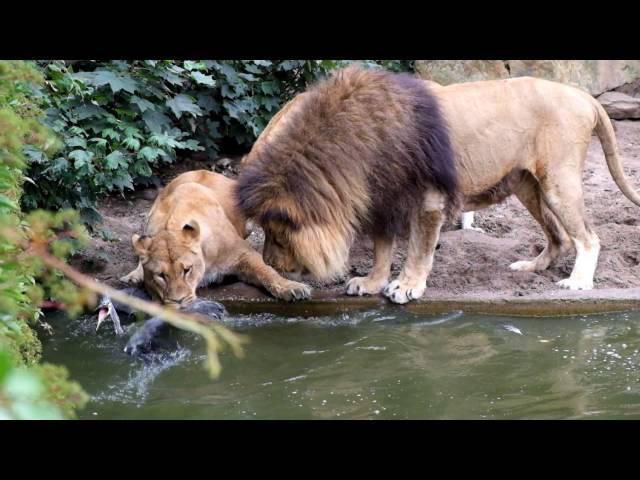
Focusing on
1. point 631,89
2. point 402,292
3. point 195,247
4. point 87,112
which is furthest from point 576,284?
point 631,89

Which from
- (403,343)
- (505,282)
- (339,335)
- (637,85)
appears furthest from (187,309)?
(637,85)

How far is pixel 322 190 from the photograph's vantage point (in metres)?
6.14

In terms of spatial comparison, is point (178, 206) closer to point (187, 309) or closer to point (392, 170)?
point (187, 309)

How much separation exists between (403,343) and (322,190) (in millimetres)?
1114

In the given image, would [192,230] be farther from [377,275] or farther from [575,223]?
[575,223]

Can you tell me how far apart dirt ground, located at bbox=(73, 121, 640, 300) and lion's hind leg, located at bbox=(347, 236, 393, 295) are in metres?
0.14

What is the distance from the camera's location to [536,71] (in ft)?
34.4

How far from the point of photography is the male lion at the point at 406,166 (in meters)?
6.18

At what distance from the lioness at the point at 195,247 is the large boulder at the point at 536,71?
3.76m

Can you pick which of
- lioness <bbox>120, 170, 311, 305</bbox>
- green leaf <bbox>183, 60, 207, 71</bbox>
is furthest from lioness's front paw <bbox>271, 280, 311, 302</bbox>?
green leaf <bbox>183, 60, 207, 71</bbox>

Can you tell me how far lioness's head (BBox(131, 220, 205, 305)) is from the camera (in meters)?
6.20

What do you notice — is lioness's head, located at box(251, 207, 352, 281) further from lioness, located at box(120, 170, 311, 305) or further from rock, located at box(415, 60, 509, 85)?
rock, located at box(415, 60, 509, 85)

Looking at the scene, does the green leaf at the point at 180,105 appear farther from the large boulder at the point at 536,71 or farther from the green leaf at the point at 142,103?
the large boulder at the point at 536,71

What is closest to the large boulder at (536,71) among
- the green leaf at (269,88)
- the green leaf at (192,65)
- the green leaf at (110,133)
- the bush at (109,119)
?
the green leaf at (269,88)
